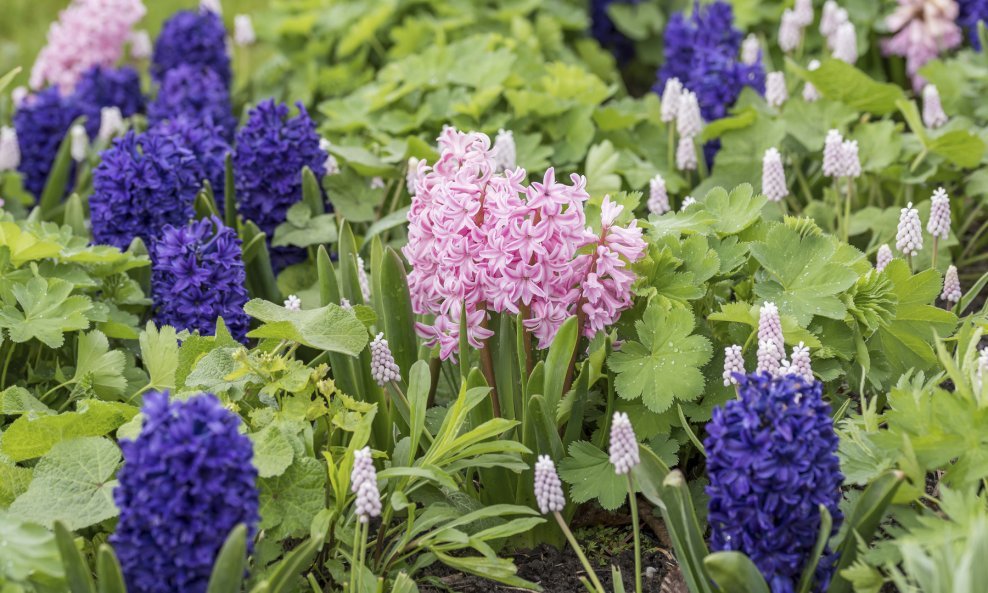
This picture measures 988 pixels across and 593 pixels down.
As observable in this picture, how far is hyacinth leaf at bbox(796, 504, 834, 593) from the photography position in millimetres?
1601

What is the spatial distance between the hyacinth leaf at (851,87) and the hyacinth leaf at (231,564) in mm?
2141

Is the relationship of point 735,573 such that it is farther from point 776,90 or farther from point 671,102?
point 776,90

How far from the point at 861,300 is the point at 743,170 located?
37.1 inches

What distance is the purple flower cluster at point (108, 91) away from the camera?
12.9 feet

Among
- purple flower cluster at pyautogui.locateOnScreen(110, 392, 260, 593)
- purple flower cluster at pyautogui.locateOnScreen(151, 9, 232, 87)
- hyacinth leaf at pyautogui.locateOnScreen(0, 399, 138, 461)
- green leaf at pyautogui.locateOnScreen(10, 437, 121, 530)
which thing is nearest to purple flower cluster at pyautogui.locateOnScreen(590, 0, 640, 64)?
purple flower cluster at pyautogui.locateOnScreen(151, 9, 232, 87)

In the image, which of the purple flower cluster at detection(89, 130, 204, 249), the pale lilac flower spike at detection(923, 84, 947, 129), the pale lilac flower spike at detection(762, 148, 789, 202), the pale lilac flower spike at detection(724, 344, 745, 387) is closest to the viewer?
the pale lilac flower spike at detection(724, 344, 745, 387)

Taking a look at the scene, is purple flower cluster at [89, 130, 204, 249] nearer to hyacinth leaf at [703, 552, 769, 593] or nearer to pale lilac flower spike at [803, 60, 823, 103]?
hyacinth leaf at [703, 552, 769, 593]

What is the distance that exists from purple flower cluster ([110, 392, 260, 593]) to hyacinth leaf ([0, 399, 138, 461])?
0.38 m

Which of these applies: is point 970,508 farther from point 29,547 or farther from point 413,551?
point 29,547

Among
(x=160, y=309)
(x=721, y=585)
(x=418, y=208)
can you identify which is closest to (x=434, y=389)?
(x=418, y=208)

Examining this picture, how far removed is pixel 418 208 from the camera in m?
2.07

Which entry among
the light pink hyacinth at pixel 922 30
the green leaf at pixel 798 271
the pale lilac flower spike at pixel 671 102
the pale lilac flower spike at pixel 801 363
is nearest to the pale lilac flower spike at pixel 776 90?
the pale lilac flower spike at pixel 671 102

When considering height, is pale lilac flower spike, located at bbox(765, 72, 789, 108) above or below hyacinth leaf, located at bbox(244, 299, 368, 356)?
below

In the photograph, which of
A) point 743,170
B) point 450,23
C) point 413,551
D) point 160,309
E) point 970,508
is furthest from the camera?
point 450,23
